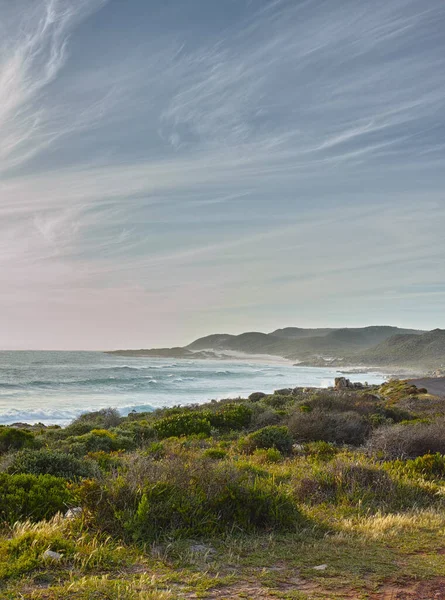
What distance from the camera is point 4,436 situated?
15672mm

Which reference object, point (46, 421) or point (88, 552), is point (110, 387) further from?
point (88, 552)

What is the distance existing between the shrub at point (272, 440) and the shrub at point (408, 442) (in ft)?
7.51

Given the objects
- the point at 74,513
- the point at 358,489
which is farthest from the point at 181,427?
the point at 74,513

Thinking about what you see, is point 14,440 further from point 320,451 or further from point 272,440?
point 320,451

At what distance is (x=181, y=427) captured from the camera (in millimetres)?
18156

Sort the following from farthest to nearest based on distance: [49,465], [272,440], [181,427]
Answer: [181,427]
[272,440]
[49,465]

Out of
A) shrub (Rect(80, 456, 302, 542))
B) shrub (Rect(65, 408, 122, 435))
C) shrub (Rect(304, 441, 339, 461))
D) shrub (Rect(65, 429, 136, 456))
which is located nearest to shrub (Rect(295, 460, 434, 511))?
shrub (Rect(80, 456, 302, 542))

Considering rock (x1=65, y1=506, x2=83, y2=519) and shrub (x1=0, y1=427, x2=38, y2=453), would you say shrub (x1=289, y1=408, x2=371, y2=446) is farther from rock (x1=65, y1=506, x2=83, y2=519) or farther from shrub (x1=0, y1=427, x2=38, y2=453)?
rock (x1=65, y1=506, x2=83, y2=519)

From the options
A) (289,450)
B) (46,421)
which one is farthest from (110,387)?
(289,450)

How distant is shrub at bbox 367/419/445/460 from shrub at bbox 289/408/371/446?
8.83 ft

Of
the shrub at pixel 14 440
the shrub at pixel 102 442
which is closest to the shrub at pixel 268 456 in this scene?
the shrub at pixel 102 442

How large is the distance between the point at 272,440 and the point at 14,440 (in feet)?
26.3

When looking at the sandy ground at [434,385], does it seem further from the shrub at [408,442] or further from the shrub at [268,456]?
the shrub at [268,456]

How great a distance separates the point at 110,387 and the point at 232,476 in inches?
2010
